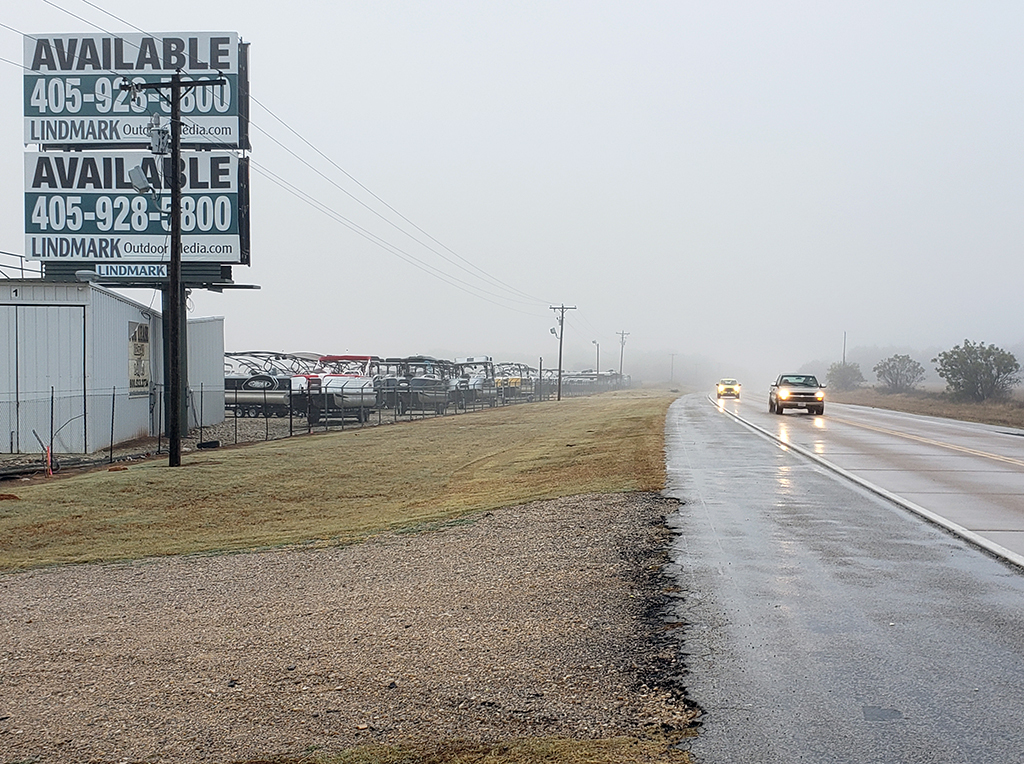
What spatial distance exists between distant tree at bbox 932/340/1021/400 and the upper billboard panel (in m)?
55.1

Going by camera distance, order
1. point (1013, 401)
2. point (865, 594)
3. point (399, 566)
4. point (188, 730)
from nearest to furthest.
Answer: point (188, 730) → point (865, 594) → point (399, 566) → point (1013, 401)

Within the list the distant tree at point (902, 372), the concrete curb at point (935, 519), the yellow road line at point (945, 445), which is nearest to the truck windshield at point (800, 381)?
the yellow road line at point (945, 445)

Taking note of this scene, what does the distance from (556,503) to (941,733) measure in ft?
28.3

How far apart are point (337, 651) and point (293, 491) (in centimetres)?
1190

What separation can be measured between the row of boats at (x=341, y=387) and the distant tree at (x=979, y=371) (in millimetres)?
33285

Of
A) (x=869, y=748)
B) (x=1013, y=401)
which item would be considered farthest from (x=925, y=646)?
(x=1013, y=401)

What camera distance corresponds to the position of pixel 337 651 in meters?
6.33

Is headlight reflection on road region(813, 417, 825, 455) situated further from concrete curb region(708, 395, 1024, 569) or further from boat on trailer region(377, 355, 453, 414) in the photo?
boat on trailer region(377, 355, 453, 414)

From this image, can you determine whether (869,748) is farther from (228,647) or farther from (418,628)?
(228,647)

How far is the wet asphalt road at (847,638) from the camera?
458 cm

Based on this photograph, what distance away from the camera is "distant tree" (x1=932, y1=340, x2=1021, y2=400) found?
67.8 metres

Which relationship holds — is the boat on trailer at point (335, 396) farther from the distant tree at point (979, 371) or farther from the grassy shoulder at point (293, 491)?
the distant tree at point (979, 371)

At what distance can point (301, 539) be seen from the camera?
1167 centimetres

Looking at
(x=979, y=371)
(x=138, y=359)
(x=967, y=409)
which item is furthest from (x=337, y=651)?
(x=979, y=371)
